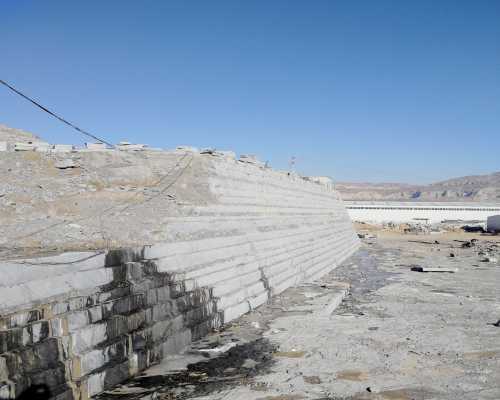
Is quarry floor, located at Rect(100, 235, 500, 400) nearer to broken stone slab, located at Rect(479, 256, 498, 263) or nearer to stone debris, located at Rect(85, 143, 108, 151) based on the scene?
stone debris, located at Rect(85, 143, 108, 151)

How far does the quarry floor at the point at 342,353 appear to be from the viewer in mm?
6074

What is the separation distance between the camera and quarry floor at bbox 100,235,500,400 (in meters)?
6.07

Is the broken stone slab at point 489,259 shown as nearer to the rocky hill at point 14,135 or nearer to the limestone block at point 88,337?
the rocky hill at point 14,135

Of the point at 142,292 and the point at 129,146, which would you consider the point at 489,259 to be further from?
the point at 142,292

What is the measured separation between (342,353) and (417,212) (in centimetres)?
6502

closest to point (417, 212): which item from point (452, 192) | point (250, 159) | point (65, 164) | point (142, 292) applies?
point (250, 159)

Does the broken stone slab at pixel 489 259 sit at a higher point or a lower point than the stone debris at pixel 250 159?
lower

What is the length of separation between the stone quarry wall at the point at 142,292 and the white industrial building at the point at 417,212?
5224 centimetres

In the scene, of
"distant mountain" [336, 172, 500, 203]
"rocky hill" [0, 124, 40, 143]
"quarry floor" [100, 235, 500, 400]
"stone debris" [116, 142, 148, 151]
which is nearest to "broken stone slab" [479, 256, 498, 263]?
"quarry floor" [100, 235, 500, 400]

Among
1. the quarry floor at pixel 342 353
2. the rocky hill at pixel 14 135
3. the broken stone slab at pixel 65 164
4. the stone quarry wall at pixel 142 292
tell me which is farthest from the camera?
the rocky hill at pixel 14 135

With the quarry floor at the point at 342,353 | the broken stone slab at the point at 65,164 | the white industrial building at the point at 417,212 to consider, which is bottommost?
the quarry floor at the point at 342,353

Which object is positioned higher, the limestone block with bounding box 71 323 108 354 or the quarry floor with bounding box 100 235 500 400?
the limestone block with bounding box 71 323 108 354

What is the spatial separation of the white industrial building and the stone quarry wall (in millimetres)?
52242

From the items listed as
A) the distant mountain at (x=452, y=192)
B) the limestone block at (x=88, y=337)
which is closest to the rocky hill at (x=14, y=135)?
the limestone block at (x=88, y=337)
